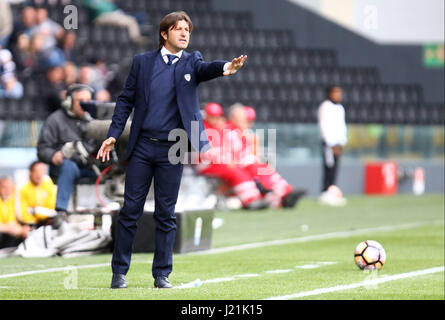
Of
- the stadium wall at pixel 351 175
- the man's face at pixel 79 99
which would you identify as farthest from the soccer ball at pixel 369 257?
the stadium wall at pixel 351 175

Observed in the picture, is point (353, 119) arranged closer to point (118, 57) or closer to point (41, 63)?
point (118, 57)

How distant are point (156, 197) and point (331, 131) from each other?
11694 millimetres

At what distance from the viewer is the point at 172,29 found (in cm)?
773

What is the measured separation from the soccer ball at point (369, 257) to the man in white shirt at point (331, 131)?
9.81 m

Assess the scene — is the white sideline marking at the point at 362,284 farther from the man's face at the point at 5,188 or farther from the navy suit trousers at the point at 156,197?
the man's face at the point at 5,188

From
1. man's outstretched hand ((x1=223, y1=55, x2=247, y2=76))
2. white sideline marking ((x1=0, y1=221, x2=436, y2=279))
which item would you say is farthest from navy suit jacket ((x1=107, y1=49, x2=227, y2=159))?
white sideline marking ((x1=0, y1=221, x2=436, y2=279))

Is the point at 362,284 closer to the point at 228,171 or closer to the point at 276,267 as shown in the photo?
the point at 276,267

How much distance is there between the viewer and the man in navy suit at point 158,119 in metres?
7.75

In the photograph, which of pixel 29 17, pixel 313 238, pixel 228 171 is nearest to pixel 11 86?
pixel 29 17

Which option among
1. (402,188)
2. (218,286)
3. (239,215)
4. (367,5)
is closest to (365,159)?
(402,188)

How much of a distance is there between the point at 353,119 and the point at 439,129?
170 centimetres

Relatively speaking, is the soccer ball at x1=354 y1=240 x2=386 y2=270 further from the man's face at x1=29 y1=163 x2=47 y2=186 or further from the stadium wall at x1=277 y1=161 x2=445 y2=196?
the stadium wall at x1=277 y1=161 x2=445 y2=196

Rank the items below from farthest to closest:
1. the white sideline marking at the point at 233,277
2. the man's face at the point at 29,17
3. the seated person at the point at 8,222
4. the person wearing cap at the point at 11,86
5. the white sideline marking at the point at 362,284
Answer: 1. the man's face at the point at 29,17
2. the person wearing cap at the point at 11,86
3. the seated person at the point at 8,222
4. the white sideline marking at the point at 233,277
5. the white sideline marking at the point at 362,284

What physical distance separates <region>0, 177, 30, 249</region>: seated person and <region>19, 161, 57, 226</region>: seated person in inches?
4.6
